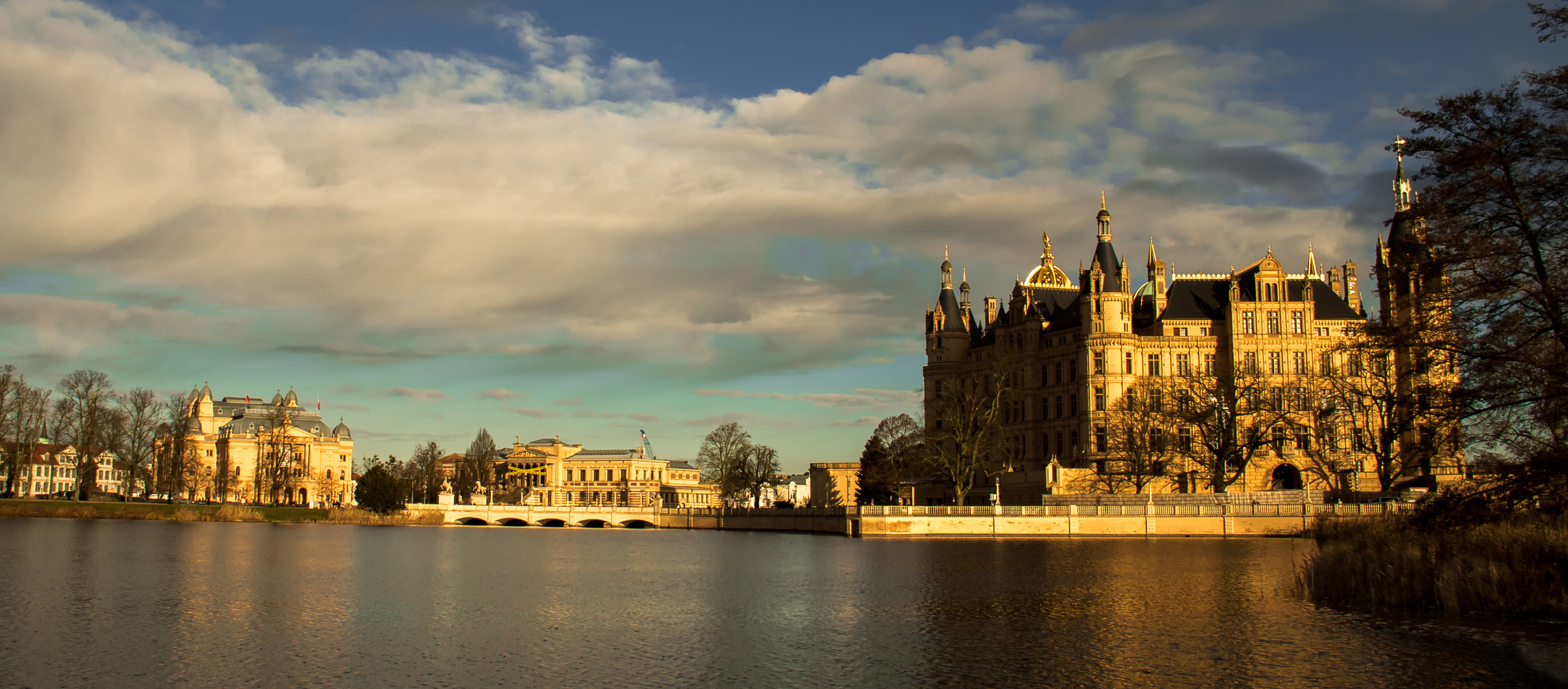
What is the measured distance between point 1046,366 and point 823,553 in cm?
4176

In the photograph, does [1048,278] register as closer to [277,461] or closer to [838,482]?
[838,482]

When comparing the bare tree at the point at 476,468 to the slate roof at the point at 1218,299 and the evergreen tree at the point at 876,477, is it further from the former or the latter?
the slate roof at the point at 1218,299

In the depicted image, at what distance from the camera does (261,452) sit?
129 m

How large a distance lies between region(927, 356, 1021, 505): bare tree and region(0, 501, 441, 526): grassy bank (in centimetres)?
4534

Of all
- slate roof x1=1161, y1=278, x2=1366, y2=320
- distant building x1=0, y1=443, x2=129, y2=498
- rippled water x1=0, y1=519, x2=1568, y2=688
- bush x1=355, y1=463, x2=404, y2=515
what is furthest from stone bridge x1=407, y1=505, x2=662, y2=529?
rippled water x1=0, y1=519, x2=1568, y2=688

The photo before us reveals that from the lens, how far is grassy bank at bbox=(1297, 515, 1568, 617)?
22.5 meters

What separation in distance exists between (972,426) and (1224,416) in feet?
53.6

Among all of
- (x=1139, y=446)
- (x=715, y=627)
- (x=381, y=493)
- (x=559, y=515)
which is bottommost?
(x=559, y=515)

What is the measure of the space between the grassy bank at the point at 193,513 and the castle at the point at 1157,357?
4695 centimetres

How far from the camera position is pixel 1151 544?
57.4m

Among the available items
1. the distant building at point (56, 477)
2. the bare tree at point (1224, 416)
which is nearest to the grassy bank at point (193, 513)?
the distant building at point (56, 477)

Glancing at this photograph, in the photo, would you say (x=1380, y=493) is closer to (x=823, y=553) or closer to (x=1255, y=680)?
(x=823, y=553)

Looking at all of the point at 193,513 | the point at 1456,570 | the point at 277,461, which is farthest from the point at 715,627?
the point at 277,461

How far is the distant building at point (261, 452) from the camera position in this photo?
119 metres
